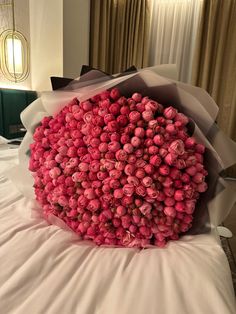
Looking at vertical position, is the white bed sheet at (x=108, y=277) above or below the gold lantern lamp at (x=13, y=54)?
below

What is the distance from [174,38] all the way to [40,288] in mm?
3285

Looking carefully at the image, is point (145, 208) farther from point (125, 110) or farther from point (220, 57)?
point (220, 57)

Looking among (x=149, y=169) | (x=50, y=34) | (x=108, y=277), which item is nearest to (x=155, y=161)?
(x=149, y=169)

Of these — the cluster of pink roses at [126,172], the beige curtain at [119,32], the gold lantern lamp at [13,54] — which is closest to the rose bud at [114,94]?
the cluster of pink roses at [126,172]

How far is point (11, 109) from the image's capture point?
8.03 ft

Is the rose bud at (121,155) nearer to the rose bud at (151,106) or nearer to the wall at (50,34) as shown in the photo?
the rose bud at (151,106)

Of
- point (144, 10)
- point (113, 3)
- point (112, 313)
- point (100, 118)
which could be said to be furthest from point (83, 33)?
point (112, 313)

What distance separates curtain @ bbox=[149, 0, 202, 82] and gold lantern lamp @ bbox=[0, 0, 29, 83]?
5.43 ft

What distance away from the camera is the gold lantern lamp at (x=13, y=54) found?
2459 millimetres

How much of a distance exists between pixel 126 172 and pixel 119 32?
313 cm

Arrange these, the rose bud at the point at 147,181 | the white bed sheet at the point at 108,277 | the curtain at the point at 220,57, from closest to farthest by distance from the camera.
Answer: the white bed sheet at the point at 108,277 < the rose bud at the point at 147,181 < the curtain at the point at 220,57

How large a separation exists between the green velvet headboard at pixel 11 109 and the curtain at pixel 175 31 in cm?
182

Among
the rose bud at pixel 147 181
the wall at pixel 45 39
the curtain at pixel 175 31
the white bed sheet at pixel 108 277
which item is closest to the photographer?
the white bed sheet at pixel 108 277

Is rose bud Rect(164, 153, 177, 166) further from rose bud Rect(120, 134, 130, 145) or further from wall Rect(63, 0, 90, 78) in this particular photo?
wall Rect(63, 0, 90, 78)
